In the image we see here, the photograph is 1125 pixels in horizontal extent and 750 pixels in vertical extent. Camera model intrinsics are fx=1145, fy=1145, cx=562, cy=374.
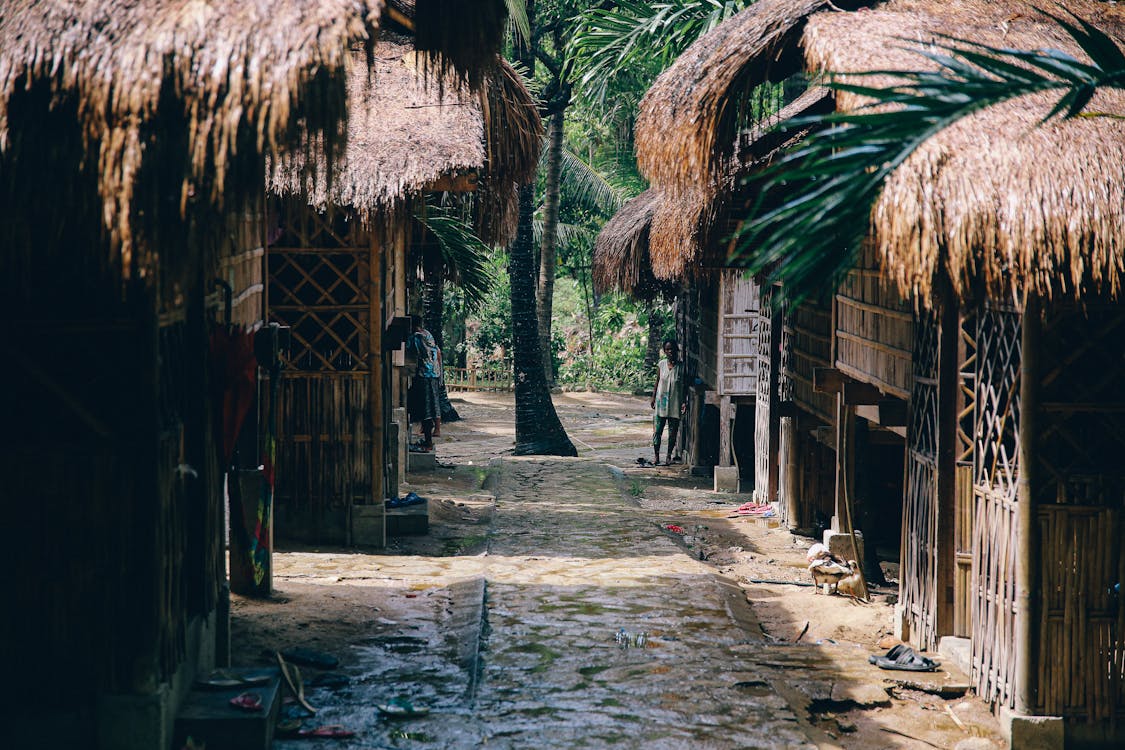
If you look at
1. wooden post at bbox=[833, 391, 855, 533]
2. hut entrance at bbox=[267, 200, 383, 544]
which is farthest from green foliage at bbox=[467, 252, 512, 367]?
wooden post at bbox=[833, 391, 855, 533]

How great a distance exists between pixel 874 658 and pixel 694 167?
350cm

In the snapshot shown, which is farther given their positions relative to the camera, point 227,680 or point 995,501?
point 995,501

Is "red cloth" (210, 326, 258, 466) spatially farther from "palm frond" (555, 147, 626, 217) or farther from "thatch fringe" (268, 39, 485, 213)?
"palm frond" (555, 147, 626, 217)

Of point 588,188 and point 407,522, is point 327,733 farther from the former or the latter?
point 588,188

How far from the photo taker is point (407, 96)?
997 centimetres

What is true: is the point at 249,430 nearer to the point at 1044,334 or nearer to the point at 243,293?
the point at 243,293

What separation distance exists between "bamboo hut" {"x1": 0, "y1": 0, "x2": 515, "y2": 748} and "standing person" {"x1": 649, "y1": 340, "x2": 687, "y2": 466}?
450 inches

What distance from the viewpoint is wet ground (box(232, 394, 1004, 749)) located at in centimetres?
617

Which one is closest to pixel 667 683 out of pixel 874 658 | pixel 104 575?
pixel 874 658

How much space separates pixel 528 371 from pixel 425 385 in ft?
10.4

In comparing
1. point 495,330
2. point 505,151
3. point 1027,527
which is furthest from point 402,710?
point 495,330

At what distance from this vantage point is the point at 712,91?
7.67 metres

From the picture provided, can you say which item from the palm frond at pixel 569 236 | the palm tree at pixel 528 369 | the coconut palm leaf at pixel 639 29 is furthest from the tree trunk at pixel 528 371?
the palm frond at pixel 569 236

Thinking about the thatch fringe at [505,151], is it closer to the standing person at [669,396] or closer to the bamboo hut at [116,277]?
the bamboo hut at [116,277]
